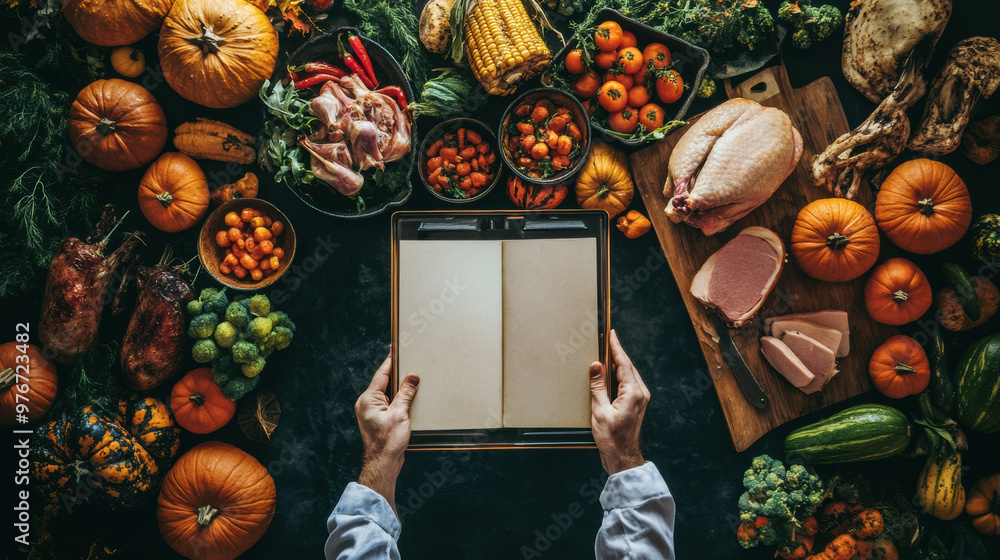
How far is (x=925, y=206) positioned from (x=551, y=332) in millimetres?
2262

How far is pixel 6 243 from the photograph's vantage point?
303 cm

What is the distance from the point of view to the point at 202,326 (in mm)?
2889

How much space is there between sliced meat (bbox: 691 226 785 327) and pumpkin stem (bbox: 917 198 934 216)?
2.64 ft

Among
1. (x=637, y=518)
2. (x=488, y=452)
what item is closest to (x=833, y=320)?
(x=637, y=518)

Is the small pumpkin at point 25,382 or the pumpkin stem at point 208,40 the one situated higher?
the pumpkin stem at point 208,40

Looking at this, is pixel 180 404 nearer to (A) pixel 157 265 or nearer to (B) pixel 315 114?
(A) pixel 157 265

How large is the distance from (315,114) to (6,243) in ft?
6.49

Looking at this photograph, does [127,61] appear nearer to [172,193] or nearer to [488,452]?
[172,193]

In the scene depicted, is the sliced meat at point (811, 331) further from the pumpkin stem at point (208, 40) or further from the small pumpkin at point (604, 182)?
the pumpkin stem at point (208, 40)

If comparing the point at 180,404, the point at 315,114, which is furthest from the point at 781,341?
the point at 180,404

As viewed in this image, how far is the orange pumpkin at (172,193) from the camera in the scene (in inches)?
120

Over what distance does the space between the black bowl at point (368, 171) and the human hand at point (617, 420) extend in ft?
5.09

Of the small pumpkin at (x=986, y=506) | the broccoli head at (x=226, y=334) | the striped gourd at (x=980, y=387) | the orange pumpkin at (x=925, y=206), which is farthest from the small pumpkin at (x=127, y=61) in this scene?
the small pumpkin at (x=986, y=506)

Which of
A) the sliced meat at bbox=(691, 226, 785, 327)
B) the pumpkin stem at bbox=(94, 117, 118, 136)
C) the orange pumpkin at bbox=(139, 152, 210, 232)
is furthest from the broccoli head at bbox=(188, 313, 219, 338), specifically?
the sliced meat at bbox=(691, 226, 785, 327)
